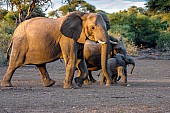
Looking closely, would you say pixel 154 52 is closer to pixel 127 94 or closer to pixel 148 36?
pixel 148 36

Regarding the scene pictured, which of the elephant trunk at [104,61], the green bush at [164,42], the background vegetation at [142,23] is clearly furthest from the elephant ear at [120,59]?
the green bush at [164,42]

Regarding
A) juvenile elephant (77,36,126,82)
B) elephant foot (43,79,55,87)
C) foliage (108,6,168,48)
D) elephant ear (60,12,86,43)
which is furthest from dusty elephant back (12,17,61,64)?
foliage (108,6,168,48)

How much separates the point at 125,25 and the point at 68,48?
34036mm

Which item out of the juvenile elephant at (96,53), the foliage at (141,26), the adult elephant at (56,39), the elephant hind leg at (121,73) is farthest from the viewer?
the foliage at (141,26)

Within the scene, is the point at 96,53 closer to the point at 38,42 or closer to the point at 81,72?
the point at 81,72

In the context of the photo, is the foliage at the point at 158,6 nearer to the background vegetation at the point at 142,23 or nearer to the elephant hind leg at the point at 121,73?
the background vegetation at the point at 142,23

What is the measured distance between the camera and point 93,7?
5572cm

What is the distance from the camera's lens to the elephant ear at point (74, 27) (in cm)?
1480

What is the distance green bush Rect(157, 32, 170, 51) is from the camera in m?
44.1

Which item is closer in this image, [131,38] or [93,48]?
[93,48]

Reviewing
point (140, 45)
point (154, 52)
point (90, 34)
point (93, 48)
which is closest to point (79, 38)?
point (90, 34)

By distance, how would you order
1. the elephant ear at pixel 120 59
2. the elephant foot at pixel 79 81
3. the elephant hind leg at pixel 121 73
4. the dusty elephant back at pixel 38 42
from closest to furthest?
the dusty elephant back at pixel 38 42, the elephant foot at pixel 79 81, the elephant hind leg at pixel 121 73, the elephant ear at pixel 120 59

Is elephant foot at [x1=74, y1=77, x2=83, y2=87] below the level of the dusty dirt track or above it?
below

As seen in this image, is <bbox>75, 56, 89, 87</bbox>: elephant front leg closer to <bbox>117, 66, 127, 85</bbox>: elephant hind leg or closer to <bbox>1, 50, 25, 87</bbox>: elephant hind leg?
<bbox>117, 66, 127, 85</bbox>: elephant hind leg
